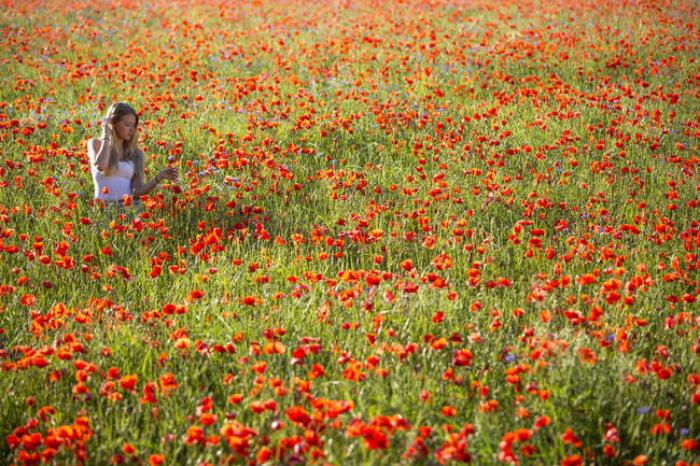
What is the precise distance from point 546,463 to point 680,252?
7.53 feet

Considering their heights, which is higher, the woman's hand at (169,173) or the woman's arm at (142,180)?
the woman's hand at (169,173)

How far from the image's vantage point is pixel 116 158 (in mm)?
5496

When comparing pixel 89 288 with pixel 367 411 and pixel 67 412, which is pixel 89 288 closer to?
pixel 67 412

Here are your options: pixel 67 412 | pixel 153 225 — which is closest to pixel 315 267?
pixel 153 225

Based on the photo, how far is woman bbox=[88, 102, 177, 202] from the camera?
17.7 ft

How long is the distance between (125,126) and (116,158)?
0.25m

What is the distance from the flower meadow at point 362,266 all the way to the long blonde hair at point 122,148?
0.31 meters

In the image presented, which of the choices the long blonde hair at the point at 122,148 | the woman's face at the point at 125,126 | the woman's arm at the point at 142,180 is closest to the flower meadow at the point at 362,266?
the woman's arm at the point at 142,180

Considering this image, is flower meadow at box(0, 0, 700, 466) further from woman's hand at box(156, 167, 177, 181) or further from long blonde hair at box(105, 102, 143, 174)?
long blonde hair at box(105, 102, 143, 174)

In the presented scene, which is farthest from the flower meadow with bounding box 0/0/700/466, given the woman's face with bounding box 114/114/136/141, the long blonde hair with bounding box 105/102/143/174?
the woman's face with bounding box 114/114/136/141

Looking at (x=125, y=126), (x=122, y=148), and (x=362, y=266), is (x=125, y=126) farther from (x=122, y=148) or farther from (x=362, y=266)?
(x=362, y=266)

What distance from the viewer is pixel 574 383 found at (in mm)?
3139

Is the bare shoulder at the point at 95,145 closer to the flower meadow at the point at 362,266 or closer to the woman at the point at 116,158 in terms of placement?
the woman at the point at 116,158

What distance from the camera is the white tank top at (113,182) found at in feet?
17.9
